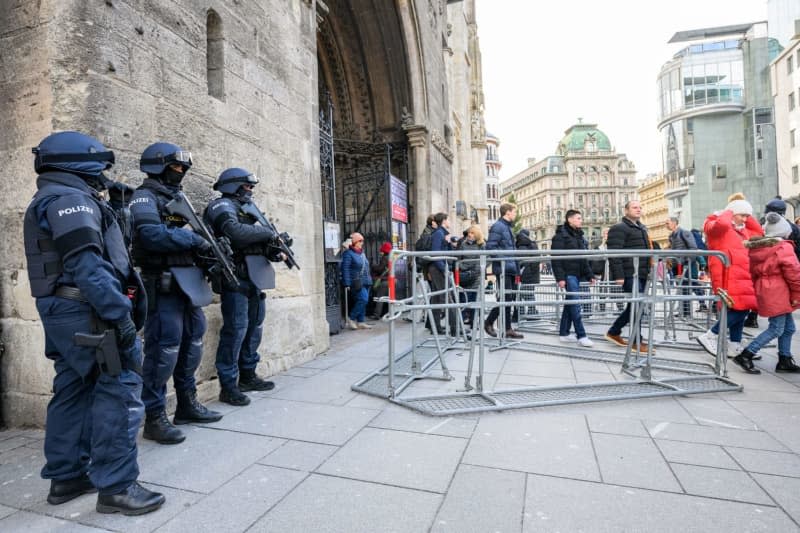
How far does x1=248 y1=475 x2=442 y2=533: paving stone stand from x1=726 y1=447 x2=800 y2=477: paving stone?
1.84m

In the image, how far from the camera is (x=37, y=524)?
7.37ft

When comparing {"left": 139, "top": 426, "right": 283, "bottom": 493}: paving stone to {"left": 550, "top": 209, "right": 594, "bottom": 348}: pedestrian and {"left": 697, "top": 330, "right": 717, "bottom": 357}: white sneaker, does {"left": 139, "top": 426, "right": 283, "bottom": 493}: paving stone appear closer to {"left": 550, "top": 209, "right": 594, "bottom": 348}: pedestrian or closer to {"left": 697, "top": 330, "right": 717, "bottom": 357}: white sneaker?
{"left": 550, "top": 209, "right": 594, "bottom": 348}: pedestrian

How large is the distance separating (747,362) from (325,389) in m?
4.37

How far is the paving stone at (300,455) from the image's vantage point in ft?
9.27

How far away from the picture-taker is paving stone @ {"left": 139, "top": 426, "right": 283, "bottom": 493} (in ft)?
8.75

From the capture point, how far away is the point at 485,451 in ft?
9.78

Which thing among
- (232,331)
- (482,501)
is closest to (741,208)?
(482,501)

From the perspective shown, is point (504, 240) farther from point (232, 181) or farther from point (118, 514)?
point (118, 514)

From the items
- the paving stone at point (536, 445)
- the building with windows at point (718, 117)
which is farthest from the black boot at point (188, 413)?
the building with windows at point (718, 117)

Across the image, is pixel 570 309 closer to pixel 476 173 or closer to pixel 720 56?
pixel 476 173

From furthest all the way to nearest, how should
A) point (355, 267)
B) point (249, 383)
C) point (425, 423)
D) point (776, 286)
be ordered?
point (355, 267) → point (776, 286) → point (249, 383) → point (425, 423)

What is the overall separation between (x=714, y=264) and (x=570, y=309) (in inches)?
72.1

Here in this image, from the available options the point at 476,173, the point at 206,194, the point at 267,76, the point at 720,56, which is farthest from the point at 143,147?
the point at 720,56

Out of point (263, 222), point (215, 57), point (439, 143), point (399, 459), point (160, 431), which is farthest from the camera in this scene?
point (439, 143)
